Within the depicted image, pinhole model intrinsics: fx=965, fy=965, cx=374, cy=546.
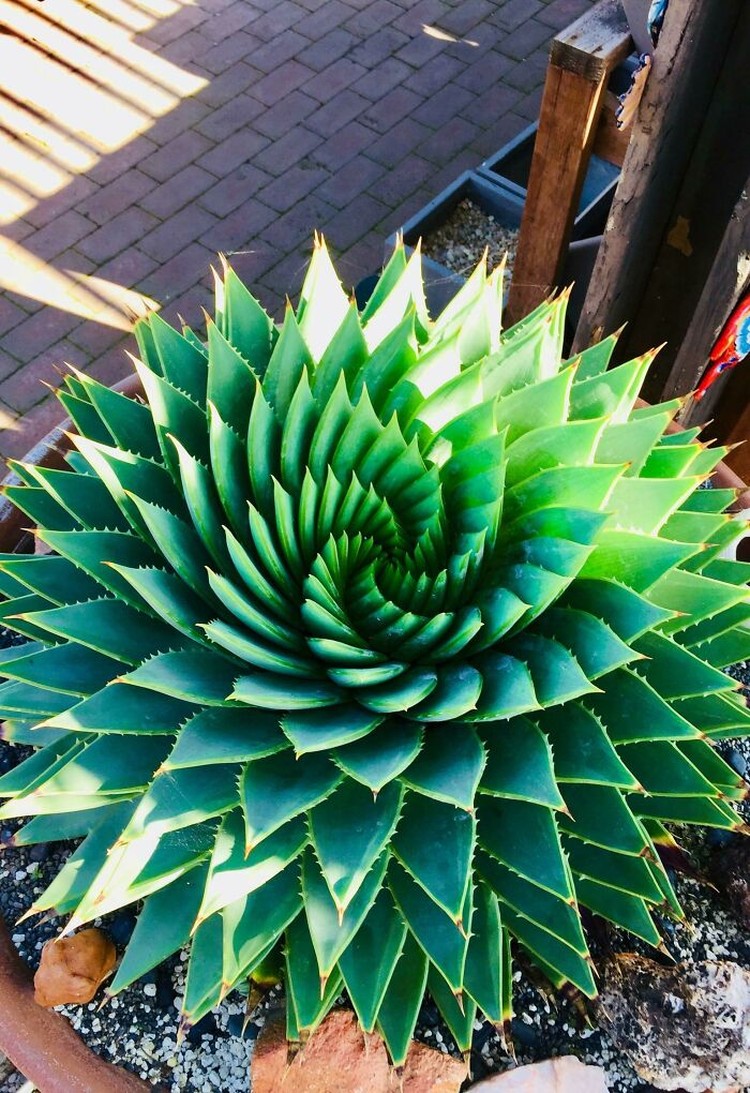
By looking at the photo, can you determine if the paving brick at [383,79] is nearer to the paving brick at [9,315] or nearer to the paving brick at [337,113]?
the paving brick at [337,113]

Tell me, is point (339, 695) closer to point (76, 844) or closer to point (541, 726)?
point (541, 726)

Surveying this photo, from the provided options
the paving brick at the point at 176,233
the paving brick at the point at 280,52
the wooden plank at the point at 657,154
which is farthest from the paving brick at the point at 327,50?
the wooden plank at the point at 657,154

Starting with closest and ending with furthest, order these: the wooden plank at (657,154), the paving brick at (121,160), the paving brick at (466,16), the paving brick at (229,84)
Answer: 1. the wooden plank at (657,154)
2. the paving brick at (121,160)
3. the paving brick at (229,84)
4. the paving brick at (466,16)

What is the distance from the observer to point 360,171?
15.2 ft

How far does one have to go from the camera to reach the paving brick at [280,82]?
4.91 m

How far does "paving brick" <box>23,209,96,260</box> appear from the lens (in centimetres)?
436

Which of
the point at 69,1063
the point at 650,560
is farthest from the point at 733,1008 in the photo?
the point at 69,1063

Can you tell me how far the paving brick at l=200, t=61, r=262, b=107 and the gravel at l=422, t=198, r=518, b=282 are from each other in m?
1.63

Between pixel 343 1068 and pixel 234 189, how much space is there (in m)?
3.95

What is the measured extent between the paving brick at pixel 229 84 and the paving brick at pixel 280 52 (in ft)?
0.20

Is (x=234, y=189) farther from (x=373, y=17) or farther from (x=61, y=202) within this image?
(x=373, y=17)

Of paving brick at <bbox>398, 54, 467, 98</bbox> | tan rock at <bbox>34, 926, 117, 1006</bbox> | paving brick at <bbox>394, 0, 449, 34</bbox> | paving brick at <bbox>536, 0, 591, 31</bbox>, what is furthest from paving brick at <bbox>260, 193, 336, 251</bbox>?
tan rock at <bbox>34, 926, 117, 1006</bbox>

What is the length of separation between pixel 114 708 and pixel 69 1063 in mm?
762

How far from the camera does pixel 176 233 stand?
174 inches
